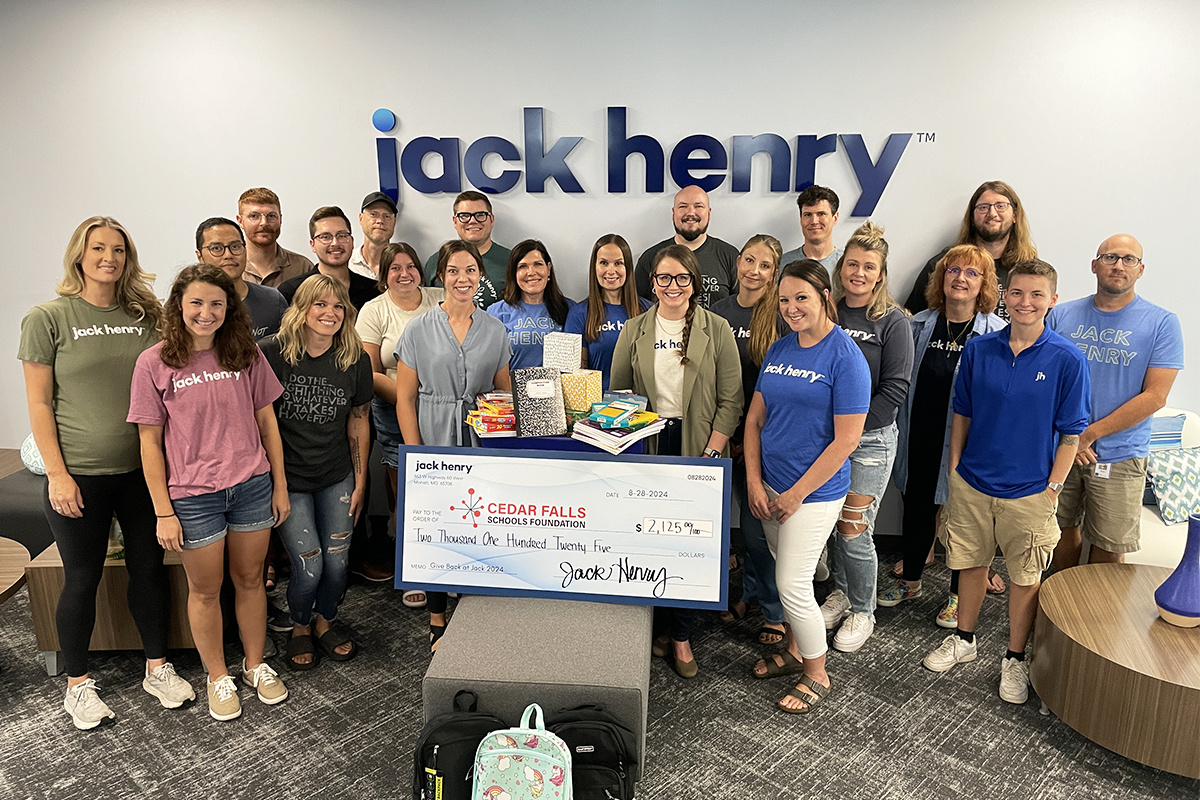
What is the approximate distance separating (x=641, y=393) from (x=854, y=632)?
4.61ft

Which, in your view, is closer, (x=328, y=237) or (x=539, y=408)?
(x=539, y=408)

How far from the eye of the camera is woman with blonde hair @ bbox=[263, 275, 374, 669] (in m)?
2.91

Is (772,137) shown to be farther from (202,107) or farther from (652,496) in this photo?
(202,107)

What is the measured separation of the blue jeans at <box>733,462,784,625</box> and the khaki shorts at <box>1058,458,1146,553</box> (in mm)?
1300

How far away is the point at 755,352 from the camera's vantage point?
322 cm

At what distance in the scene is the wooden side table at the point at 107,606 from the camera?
303 cm

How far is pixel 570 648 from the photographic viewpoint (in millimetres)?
2422

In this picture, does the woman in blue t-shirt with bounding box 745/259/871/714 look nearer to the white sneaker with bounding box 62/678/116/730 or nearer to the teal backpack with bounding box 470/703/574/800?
the teal backpack with bounding box 470/703/574/800

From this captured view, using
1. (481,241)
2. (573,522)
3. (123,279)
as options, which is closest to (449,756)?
(573,522)

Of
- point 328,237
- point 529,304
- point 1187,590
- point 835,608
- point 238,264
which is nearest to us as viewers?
point 1187,590

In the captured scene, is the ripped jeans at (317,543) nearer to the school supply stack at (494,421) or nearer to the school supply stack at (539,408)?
the school supply stack at (494,421)

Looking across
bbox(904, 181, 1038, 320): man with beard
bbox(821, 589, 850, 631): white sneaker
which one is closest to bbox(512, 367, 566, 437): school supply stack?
bbox(821, 589, 850, 631): white sneaker

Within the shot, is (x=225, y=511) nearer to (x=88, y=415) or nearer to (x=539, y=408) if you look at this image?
(x=88, y=415)

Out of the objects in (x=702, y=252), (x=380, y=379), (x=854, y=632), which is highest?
(x=702, y=252)
